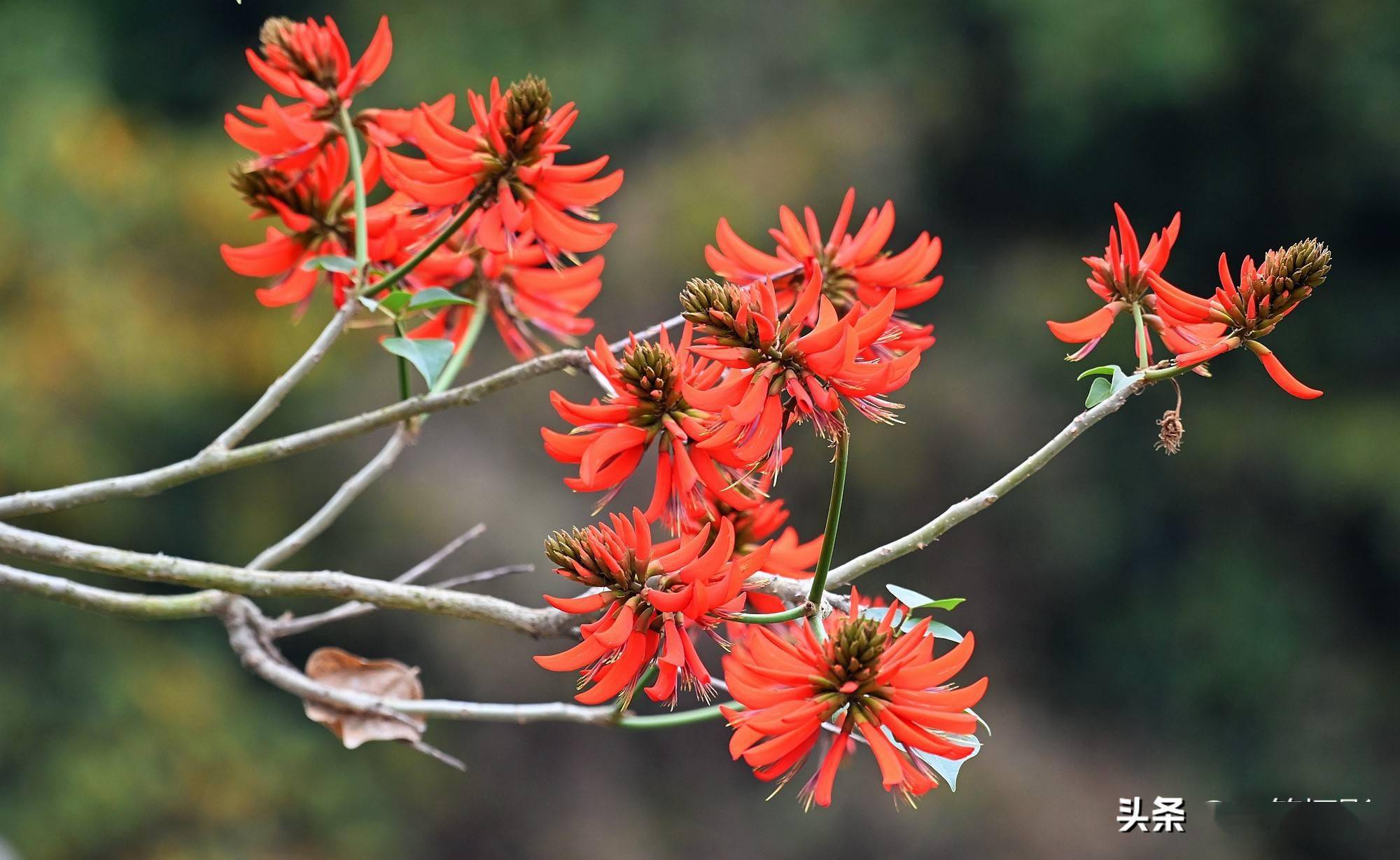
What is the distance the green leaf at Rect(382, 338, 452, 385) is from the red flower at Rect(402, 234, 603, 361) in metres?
0.07

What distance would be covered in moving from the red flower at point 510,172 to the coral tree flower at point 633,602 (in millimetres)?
151

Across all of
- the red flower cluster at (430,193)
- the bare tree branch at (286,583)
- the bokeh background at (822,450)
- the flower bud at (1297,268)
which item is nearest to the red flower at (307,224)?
the red flower cluster at (430,193)

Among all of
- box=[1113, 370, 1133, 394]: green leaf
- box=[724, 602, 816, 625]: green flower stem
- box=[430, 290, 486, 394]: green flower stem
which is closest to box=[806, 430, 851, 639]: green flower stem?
box=[724, 602, 816, 625]: green flower stem

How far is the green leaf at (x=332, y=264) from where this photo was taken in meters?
0.54

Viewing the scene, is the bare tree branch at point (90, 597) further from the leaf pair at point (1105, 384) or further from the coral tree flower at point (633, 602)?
the leaf pair at point (1105, 384)

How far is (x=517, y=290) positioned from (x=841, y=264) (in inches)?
6.6

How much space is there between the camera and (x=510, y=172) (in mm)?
529

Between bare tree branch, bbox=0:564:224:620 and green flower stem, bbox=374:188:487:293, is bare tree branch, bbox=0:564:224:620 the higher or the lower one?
the lower one

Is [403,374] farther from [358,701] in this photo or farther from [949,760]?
[949,760]

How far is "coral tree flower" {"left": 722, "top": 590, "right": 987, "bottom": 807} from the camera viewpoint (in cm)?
39

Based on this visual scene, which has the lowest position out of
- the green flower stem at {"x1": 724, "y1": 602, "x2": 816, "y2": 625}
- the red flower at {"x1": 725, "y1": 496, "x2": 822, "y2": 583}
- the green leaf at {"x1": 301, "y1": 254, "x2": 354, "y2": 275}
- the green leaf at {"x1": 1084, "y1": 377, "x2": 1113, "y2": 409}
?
the green flower stem at {"x1": 724, "y1": 602, "x2": 816, "y2": 625}

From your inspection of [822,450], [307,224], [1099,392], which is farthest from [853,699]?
[822,450]

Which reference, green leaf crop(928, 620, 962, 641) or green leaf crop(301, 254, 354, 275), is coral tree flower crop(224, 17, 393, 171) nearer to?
green leaf crop(301, 254, 354, 275)

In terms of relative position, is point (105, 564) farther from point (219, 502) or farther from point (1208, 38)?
point (1208, 38)
